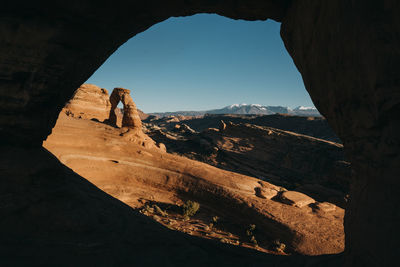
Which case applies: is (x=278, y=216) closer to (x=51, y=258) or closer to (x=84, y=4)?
(x=51, y=258)

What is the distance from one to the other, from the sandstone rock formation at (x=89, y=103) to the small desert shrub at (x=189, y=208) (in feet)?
59.0

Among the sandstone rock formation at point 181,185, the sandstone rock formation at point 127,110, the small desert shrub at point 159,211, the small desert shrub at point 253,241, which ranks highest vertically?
the sandstone rock formation at point 127,110

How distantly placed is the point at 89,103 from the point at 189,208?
65.6 feet

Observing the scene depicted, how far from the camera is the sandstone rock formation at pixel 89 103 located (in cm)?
2367

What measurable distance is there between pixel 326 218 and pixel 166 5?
1213 cm

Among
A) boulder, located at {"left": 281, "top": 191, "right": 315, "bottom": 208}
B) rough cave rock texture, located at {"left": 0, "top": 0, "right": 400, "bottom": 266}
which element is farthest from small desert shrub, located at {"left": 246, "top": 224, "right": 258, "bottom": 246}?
rough cave rock texture, located at {"left": 0, "top": 0, "right": 400, "bottom": 266}

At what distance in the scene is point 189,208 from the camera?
12.2 meters

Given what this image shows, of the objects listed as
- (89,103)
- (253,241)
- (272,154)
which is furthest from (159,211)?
(272,154)

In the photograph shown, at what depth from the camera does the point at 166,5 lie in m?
4.70

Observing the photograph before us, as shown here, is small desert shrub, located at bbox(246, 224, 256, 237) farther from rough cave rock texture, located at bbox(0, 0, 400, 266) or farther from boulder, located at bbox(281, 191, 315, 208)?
rough cave rock texture, located at bbox(0, 0, 400, 266)

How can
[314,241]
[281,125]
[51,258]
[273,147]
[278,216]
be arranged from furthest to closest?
[281,125], [273,147], [278,216], [314,241], [51,258]

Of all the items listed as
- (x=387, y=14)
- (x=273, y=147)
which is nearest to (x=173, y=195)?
(x=387, y=14)

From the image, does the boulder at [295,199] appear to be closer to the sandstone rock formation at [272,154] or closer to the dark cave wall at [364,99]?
the dark cave wall at [364,99]

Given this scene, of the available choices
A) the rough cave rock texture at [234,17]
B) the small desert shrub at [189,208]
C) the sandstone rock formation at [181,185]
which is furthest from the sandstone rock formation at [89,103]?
the rough cave rock texture at [234,17]
